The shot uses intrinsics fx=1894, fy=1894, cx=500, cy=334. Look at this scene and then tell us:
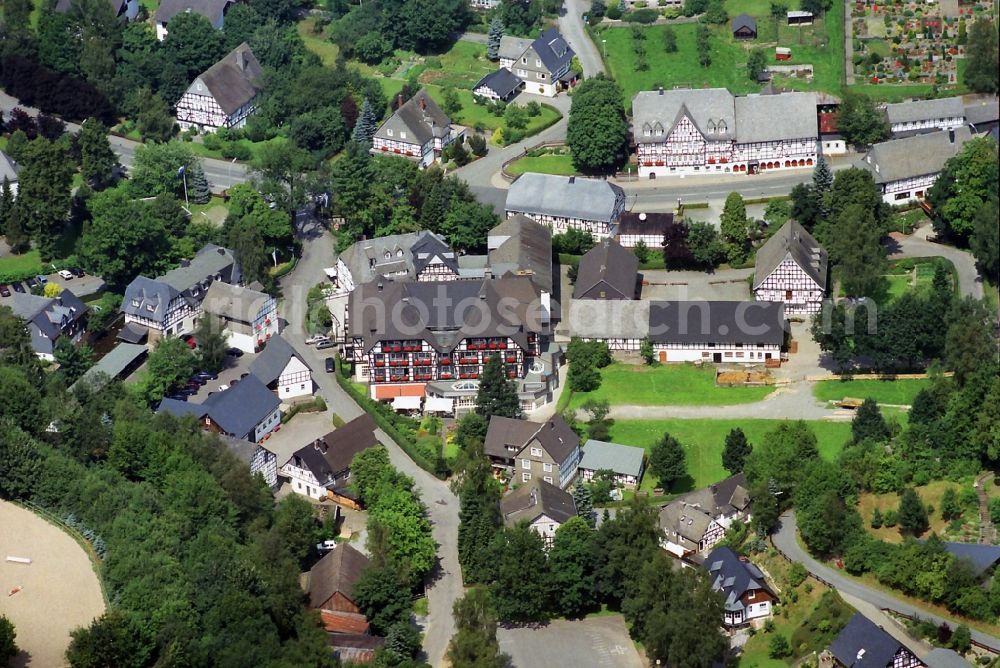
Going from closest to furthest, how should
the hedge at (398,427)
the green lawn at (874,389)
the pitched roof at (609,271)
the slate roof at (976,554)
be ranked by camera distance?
1. the slate roof at (976,554)
2. the hedge at (398,427)
3. the green lawn at (874,389)
4. the pitched roof at (609,271)

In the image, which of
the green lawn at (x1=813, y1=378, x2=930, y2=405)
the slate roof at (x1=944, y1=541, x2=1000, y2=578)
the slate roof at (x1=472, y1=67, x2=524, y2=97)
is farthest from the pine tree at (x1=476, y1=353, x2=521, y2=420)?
the slate roof at (x1=472, y1=67, x2=524, y2=97)

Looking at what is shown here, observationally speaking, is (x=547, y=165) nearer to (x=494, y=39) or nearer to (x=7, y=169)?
(x=494, y=39)

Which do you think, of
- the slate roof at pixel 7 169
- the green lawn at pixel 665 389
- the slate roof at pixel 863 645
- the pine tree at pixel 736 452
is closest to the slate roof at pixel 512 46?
the slate roof at pixel 7 169

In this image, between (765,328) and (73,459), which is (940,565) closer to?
(765,328)

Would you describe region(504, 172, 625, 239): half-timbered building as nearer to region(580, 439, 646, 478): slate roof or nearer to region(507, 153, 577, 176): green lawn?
region(507, 153, 577, 176): green lawn

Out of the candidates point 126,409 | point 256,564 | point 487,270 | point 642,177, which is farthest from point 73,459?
point 642,177

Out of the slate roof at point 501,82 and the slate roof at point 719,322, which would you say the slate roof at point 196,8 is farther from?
the slate roof at point 719,322

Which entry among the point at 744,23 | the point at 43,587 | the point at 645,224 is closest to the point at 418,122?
the point at 645,224
